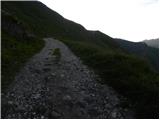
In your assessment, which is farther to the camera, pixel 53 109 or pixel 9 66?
pixel 9 66

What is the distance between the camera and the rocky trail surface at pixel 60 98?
10297 millimetres

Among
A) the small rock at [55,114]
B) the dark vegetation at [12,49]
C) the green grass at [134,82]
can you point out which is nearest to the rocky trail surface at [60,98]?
the small rock at [55,114]

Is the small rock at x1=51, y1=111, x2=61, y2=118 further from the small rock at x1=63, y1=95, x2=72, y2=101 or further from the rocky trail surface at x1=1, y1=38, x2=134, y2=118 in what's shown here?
the small rock at x1=63, y1=95, x2=72, y2=101

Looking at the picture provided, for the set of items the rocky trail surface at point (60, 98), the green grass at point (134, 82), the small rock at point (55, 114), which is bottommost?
the small rock at point (55, 114)

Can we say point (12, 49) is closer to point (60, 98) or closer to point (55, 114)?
point (60, 98)

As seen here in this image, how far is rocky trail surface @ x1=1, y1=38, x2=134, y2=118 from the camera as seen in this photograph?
1030cm

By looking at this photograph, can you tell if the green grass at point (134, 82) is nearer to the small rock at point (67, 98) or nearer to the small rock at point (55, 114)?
the small rock at point (67, 98)

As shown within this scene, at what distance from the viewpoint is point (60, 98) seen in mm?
11914

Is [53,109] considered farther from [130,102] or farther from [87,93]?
[130,102]

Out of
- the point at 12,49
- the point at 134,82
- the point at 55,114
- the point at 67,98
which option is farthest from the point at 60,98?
the point at 12,49

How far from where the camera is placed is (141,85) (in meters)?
13.0

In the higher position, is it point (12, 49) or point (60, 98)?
point (12, 49)

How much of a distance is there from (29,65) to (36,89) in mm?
6632

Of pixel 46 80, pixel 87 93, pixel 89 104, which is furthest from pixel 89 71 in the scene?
pixel 89 104
